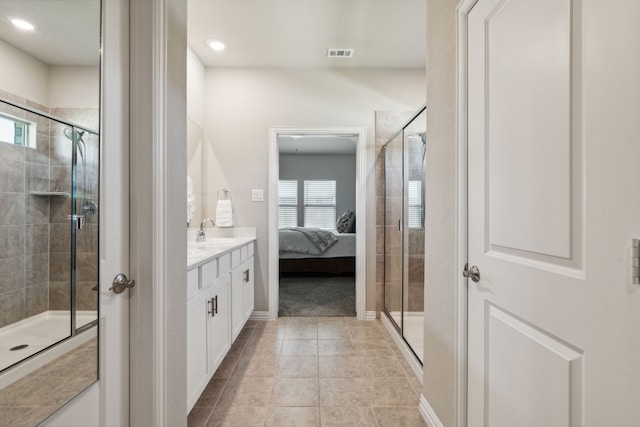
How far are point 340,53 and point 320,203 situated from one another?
483 centimetres

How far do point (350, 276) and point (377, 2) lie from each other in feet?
13.0

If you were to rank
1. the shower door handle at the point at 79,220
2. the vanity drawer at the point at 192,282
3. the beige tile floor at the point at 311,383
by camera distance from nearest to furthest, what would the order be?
the shower door handle at the point at 79,220, the vanity drawer at the point at 192,282, the beige tile floor at the point at 311,383

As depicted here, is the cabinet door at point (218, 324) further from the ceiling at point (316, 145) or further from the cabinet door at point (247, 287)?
the ceiling at point (316, 145)

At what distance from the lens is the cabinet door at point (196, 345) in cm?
143

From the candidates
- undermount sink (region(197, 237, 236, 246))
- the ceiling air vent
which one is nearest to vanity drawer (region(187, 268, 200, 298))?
undermount sink (region(197, 237, 236, 246))

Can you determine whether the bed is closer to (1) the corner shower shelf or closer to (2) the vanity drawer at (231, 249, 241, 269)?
(2) the vanity drawer at (231, 249, 241, 269)

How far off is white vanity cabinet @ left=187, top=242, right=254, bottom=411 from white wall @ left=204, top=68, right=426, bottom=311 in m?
0.72

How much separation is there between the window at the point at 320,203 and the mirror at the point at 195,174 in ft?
14.8

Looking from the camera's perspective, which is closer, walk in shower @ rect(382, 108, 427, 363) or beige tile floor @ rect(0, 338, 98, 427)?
beige tile floor @ rect(0, 338, 98, 427)

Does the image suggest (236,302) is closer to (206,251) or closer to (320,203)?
(206,251)

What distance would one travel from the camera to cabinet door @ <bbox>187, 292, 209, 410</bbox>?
4.69 feet

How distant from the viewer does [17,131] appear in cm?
65

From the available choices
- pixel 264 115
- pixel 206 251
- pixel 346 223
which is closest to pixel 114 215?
pixel 206 251

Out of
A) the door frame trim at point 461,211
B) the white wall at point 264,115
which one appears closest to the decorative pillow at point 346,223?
the white wall at point 264,115
